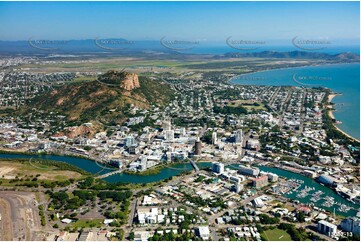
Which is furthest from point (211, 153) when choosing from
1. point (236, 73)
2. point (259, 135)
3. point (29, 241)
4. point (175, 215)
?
point (236, 73)

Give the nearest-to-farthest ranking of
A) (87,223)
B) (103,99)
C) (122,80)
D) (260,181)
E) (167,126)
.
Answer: (87,223)
(260,181)
(167,126)
(103,99)
(122,80)

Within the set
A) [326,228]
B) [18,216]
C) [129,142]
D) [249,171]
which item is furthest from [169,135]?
[326,228]

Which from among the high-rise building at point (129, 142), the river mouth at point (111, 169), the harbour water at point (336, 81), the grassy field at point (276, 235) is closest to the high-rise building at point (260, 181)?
the river mouth at point (111, 169)

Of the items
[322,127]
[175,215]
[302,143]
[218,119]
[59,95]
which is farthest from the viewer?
[59,95]

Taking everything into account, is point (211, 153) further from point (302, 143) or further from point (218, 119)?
point (218, 119)

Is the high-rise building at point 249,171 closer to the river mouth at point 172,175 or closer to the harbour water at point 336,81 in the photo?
the river mouth at point 172,175

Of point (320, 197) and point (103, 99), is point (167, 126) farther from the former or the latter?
point (320, 197)

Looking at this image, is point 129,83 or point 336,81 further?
point 336,81
